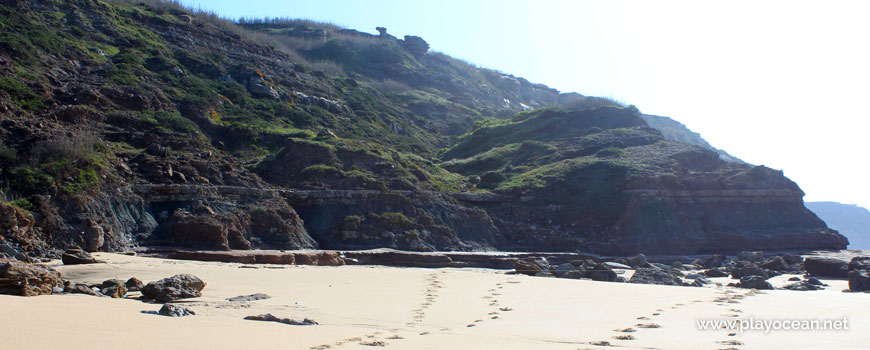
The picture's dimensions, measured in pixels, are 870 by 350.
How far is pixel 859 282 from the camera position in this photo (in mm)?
14188

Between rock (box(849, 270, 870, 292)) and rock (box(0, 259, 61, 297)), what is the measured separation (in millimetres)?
16038

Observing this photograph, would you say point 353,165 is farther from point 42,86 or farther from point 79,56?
point 79,56

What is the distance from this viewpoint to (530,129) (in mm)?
42750

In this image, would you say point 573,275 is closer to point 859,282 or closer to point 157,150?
point 859,282

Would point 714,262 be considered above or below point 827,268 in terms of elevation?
below

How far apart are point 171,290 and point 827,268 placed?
715 inches

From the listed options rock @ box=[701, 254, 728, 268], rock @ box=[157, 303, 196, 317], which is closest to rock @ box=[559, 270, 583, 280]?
rock @ box=[701, 254, 728, 268]

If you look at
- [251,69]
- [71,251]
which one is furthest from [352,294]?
[251,69]

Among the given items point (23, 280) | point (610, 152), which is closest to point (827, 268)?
point (610, 152)

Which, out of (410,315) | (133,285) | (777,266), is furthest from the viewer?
(777,266)

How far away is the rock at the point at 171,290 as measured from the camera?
813cm

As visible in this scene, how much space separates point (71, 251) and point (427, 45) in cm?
7391

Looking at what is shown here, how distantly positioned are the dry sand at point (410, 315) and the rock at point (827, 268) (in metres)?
7.66

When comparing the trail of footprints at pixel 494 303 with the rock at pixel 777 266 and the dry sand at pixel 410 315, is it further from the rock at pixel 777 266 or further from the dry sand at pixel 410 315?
the rock at pixel 777 266
